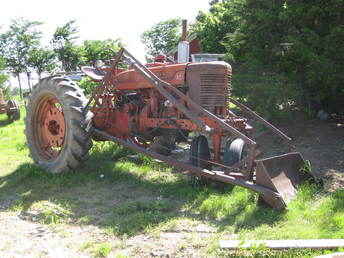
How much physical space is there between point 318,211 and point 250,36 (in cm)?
495

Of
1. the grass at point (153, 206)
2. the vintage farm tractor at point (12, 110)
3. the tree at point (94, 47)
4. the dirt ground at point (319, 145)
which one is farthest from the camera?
the tree at point (94, 47)

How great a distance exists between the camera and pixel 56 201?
21.3 ft

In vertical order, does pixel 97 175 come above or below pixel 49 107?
below

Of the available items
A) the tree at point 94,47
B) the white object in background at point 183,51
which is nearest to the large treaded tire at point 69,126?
the white object in background at point 183,51

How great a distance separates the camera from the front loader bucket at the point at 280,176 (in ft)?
18.3

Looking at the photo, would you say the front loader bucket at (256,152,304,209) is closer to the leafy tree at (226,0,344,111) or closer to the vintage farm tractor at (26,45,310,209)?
the vintage farm tractor at (26,45,310,209)

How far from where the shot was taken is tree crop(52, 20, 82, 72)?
107ft

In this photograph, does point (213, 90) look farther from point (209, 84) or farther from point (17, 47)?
point (17, 47)

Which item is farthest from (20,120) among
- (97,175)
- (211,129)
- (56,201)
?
(211,129)

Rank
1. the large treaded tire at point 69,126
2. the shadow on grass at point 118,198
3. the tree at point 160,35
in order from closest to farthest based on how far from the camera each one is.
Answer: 1. the shadow on grass at point 118,198
2. the large treaded tire at point 69,126
3. the tree at point 160,35

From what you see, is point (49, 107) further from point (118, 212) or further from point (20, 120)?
point (20, 120)

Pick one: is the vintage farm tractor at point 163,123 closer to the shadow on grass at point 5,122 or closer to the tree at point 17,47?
the shadow on grass at point 5,122

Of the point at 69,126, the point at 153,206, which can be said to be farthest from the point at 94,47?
the point at 153,206

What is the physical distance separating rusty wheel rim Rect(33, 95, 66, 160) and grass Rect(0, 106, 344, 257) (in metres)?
0.40
